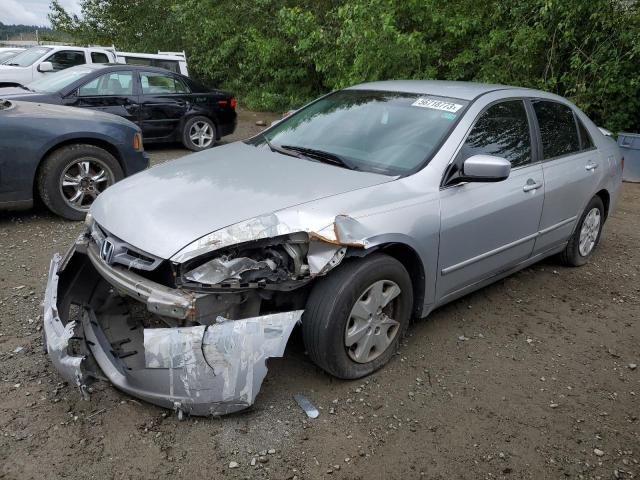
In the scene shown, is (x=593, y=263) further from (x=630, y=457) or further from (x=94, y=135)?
(x=94, y=135)

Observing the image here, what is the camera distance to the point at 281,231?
2.67 m

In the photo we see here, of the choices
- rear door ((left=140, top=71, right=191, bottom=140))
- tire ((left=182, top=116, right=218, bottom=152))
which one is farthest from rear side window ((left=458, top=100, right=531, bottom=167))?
tire ((left=182, top=116, right=218, bottom=152))

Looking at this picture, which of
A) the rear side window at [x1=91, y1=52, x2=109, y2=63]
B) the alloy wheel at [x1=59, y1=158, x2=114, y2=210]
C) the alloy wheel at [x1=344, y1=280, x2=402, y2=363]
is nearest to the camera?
the alloy wheel at [x1=344, y1=280, x2=402, y2=363]

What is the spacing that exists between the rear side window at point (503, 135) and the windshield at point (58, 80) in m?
6.50

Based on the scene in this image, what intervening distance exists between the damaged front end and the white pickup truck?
9115 mm

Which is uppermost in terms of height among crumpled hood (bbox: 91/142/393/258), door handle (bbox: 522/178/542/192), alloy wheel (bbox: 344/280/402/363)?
crumpled hood (bbox: 91/142/393/258)

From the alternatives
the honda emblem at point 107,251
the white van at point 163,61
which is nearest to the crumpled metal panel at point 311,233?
the honda emblem at point 107,251

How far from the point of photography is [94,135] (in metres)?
5.55

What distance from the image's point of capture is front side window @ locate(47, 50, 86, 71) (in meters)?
11.4

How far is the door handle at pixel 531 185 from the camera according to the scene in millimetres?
3830

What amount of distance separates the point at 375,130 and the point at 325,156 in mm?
400

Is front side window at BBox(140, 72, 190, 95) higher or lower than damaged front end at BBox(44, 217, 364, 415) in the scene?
higher

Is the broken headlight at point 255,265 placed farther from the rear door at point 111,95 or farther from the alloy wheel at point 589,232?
the rear door at point 111,95

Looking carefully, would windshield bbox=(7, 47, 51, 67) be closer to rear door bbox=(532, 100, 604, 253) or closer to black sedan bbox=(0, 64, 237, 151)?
black sedan bbox=(0, 64, 237, 151)
